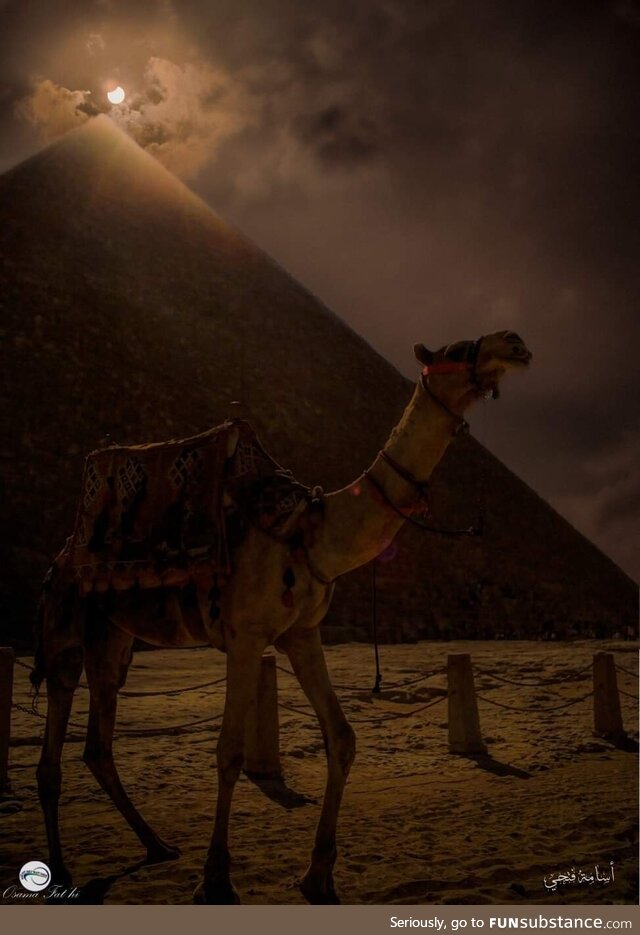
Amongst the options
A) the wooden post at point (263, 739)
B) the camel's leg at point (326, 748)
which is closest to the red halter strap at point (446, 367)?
the camel's leg at point (326, 748)

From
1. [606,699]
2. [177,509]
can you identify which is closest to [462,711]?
[606,699]

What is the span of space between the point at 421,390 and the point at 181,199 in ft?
191

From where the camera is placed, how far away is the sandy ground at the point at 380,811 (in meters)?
3.36

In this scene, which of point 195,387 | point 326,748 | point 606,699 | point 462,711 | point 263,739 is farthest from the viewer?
point 195,387

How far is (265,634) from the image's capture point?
3.29m

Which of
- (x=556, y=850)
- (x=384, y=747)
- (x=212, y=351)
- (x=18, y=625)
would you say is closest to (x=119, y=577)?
(x=556, y=850)

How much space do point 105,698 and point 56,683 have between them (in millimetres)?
240

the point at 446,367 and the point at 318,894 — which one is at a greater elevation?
the point at 446,367

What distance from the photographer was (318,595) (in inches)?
136

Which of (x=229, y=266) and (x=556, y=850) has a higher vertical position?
(x=229, y=266)

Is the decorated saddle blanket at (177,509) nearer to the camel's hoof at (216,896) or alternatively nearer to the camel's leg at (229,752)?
the camel's leg at (229,752)

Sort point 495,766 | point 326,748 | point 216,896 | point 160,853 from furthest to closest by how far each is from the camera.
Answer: point 495,766 < point 160,853 < point 326,748 < point 216,896

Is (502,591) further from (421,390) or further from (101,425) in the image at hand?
(421,390)

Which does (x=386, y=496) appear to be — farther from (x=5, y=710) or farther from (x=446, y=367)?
(x=5, y=710)
